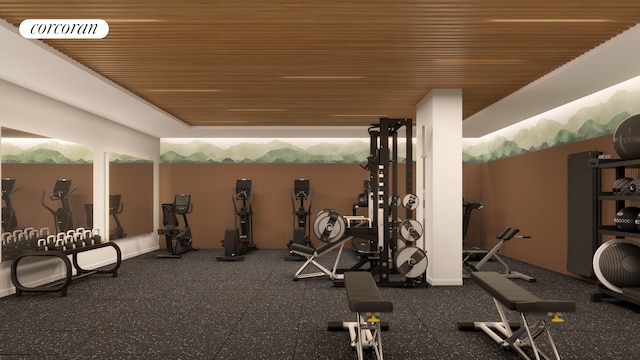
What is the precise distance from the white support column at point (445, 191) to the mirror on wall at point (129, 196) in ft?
18.4

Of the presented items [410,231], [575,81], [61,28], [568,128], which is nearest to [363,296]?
[410,231]

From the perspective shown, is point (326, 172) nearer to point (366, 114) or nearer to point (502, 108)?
point (366, 114)

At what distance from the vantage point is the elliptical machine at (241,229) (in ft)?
26.1

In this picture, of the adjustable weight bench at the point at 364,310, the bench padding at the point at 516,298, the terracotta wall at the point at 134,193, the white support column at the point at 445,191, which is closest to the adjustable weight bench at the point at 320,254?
the white support column at the point at 445,191

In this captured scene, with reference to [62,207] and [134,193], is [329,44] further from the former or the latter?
[134,193]

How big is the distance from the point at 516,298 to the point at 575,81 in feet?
12.0

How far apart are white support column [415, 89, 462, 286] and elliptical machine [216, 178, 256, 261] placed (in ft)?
12.7

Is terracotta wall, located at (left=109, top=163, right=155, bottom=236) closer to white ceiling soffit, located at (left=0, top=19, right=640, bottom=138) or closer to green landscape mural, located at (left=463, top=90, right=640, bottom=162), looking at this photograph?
white ceiling soffit, located at (left=0, top=19, right=640, bottom=138)

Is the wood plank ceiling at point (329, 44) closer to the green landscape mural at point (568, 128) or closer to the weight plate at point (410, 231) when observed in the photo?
the green landscape mural at point (568, 128)

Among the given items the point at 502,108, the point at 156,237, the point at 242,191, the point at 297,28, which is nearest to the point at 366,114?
the point at 502,108

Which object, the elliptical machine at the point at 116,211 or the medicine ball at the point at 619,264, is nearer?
the medicine ball at the point at 619,264

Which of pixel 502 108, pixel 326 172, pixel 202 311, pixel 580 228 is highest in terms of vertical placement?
pixel 502 108

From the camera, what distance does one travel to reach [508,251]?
26.9 ft

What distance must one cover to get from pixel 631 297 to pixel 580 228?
5.52ft
